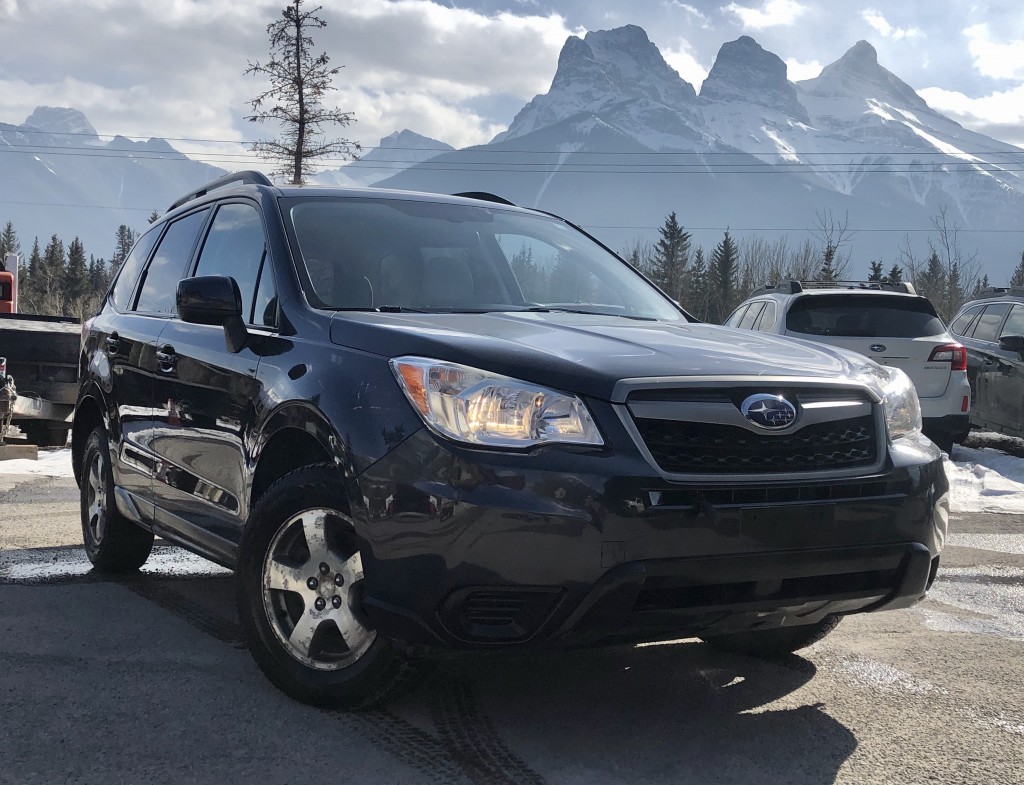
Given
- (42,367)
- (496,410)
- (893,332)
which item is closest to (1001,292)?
(893,332)

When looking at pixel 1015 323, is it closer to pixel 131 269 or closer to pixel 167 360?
pixel 131 269

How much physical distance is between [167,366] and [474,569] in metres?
2.13

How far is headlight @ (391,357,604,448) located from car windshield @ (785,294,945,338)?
7.70m

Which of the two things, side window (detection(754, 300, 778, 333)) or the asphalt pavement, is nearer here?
the asphalt pavement

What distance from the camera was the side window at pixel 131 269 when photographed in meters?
5.46

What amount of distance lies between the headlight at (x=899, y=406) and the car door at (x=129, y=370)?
9.37 feet

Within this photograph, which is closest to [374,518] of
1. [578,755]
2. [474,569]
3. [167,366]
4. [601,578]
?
[474,569]

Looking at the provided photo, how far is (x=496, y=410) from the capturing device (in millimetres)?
2863

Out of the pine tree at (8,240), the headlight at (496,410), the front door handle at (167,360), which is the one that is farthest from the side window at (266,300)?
the pine tree at (8,240)

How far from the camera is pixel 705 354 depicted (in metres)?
3.21

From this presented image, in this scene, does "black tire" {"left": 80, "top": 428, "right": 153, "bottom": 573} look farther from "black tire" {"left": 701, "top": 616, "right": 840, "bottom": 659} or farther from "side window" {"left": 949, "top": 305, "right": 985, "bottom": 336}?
"side window" {"left": 949, "top": 305, "right": 985, "bottom": 336}

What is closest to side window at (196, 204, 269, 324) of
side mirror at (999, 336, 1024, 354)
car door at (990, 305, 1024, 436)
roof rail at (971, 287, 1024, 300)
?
side mirror at (999, 336, 1024, 354)

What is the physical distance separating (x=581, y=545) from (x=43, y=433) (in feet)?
35.4

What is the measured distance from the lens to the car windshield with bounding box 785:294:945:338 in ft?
33.6
